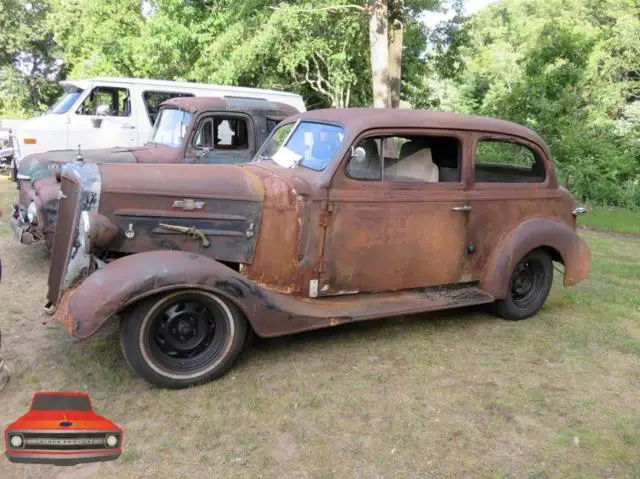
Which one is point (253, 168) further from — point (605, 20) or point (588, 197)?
point (605, 20)

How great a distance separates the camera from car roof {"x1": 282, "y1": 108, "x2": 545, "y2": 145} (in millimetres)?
4543

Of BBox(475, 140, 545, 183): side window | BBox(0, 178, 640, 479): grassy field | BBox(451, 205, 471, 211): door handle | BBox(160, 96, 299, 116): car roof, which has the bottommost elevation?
BBox(0, 178, 640, 479): grassy field

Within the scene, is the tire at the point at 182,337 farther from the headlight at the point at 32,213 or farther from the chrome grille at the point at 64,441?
the headlight at the point at 32,213

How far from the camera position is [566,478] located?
9.84 ft

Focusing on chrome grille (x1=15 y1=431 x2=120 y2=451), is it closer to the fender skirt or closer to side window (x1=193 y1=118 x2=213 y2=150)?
the fender skirt

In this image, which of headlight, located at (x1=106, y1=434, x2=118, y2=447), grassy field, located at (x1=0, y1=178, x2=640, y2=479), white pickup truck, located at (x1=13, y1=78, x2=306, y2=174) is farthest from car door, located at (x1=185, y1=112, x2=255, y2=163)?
headlight, located at (x1=106, y1=434, x2=118, y2=447)

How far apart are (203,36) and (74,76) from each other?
919 centimetres

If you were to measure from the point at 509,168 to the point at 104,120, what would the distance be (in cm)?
713

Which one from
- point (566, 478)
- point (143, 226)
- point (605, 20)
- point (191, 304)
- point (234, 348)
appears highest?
point (605, 20)

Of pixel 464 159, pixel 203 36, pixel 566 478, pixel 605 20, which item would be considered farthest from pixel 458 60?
pixel 605 20

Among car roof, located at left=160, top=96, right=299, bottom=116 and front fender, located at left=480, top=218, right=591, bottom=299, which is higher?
car roof, located at left=160, top=96, right=299, bottom=116

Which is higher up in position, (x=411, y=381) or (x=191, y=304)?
(x=191, y=304)

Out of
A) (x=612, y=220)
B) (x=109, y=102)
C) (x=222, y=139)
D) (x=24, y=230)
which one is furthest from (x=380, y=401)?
(x=612, y=220)

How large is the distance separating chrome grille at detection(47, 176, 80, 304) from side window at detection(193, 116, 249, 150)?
3204 millimetres
